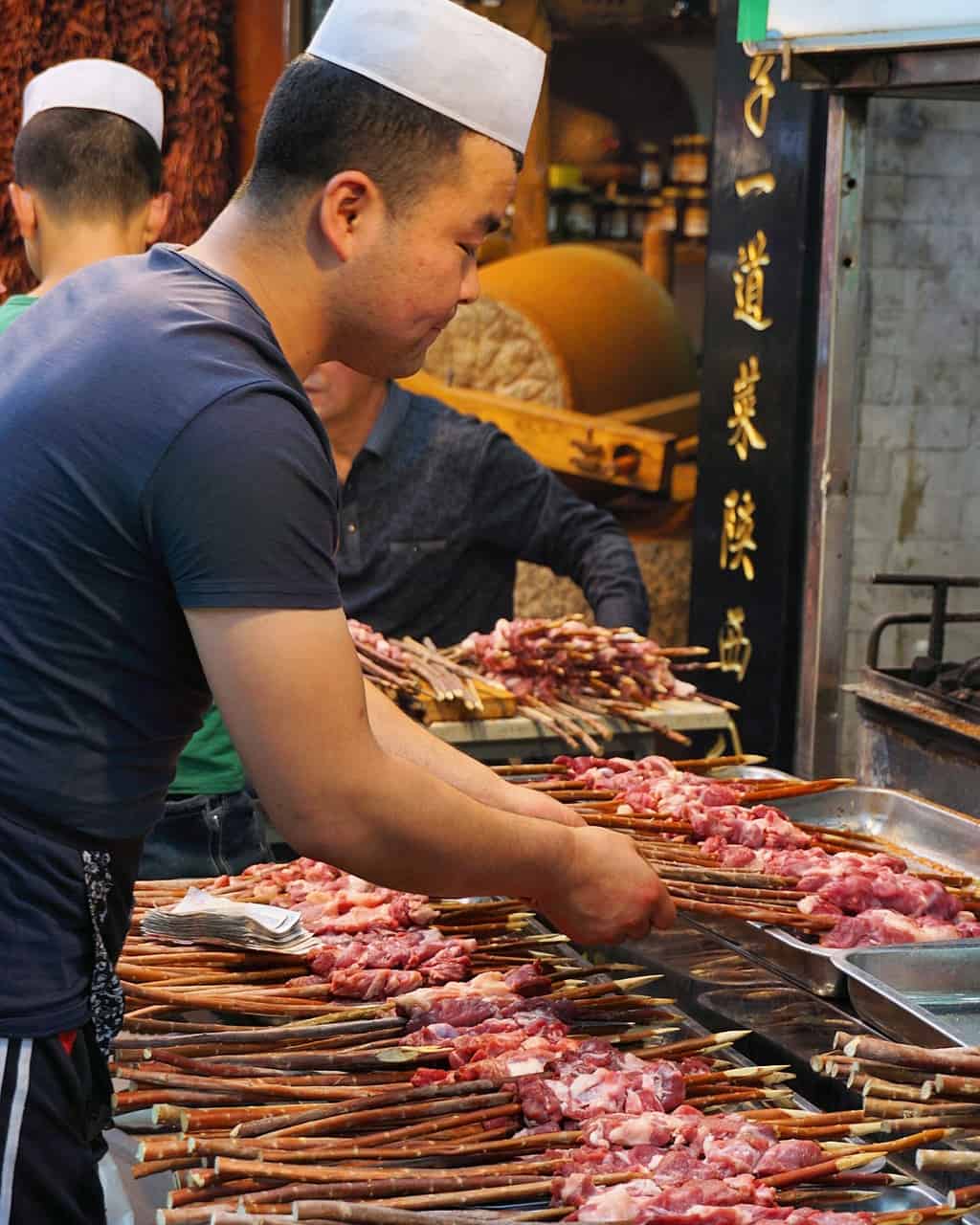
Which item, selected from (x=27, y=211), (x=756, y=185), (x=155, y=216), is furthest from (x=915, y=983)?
(x=756, y=185)

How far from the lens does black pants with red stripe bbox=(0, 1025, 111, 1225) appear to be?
210 cm

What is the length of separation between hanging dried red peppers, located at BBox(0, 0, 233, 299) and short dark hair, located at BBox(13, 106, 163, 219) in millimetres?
1280

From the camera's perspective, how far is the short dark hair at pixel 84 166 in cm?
435

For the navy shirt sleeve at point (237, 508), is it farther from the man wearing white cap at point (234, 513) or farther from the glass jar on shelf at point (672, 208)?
the glass jar on shelf at point (672, 208)

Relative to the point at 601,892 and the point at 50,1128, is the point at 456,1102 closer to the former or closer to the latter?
the point at 601,892

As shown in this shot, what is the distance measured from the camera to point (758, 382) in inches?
268

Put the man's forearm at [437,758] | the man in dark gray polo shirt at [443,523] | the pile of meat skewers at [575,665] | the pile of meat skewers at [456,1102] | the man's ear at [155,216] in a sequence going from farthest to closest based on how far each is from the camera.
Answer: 1. the man in dark gray polo shirt at [443,523]
2. the pile of meat skewers at [575,665]
3. the man's ear at [155,216]
4. the man's forearm at [437,758]
5. the pile of meat skewers at [456,1102]

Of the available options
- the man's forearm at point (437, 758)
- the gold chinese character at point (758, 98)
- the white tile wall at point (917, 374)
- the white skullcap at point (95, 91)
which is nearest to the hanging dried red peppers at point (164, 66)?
the white skullcap at point (95, 91)

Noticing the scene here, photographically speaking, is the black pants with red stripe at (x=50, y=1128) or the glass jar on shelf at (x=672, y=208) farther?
the glass jar on shelf at (x=672, y=208)

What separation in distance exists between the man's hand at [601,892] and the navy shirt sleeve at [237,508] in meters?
0.72

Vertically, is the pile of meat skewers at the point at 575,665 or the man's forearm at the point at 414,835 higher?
the man's forearm at the point at 414,835

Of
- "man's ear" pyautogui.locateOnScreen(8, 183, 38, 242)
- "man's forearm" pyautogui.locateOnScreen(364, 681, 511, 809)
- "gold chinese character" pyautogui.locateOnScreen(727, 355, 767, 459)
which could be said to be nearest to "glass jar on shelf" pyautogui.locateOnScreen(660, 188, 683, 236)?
"gold chinese character" pyautogui.locateOnScreen(727, 355, 767, 459)

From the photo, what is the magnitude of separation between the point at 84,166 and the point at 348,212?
2.45 meters

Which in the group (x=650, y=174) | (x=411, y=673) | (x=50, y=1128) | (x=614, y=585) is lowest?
(x=50, y=1128)
